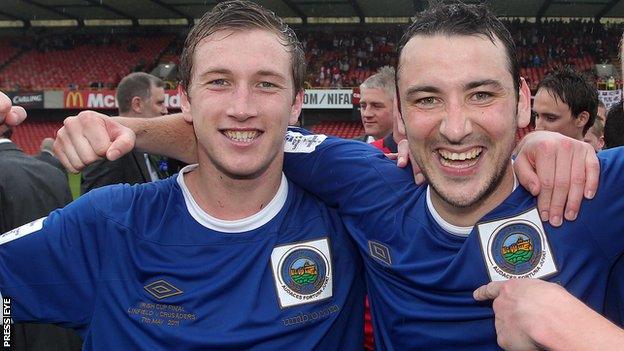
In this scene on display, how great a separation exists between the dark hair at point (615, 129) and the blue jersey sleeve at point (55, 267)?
2990 mm

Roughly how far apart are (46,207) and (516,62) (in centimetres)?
255

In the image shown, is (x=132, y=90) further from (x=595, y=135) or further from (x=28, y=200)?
(x=595, y=135)

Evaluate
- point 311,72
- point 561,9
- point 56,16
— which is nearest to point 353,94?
point 311,72

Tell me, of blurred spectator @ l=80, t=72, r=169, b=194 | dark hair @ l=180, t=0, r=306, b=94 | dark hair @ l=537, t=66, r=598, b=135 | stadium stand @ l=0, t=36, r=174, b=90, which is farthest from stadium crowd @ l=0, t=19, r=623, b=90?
dark hair @ l=180, t=0, r=306, b=94

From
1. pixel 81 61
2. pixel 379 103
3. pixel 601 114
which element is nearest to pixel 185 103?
pixel 379 103

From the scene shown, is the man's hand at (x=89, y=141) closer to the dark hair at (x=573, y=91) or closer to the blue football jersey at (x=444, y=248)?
the blue football jersey at (x=444, y=248)

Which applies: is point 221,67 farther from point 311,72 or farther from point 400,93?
point 311,72

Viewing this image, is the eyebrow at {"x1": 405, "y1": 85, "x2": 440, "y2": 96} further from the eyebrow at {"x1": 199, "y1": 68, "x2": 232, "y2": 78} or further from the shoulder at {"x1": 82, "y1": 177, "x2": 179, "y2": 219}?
the shoulder at {"x1": 82, "y1": 177, "x2": 179, "y2": 219}

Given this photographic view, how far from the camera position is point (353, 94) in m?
20.2

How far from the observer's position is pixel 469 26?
1.92 meters

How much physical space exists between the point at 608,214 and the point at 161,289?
1.30 metres

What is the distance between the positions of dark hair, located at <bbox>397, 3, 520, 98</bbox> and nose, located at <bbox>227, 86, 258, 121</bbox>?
538mm

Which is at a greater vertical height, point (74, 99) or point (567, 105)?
point (74, 99)

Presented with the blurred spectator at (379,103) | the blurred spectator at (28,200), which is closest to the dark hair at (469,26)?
the blurred spectator at (28,200)
